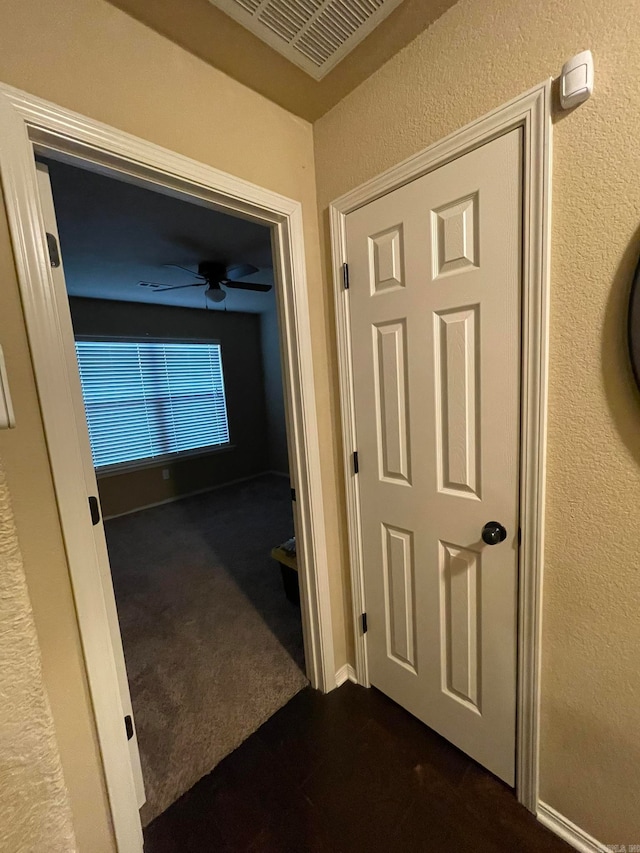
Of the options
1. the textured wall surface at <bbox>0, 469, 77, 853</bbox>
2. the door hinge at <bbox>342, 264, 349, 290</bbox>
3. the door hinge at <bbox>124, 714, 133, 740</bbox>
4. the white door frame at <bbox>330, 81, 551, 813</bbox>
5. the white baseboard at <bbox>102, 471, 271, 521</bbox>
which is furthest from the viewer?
the white baseboard at <bbox>102, 471, 271, 521</bbox>

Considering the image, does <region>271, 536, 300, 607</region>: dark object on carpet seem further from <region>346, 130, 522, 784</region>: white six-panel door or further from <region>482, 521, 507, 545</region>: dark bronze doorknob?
<region>482, 521, 507, 545</region>: dark bronze doorknob

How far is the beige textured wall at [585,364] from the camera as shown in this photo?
0.82m

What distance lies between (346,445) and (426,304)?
0.65 m

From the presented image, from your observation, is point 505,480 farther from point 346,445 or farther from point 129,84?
point 129,84

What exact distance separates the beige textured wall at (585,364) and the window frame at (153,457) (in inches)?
161

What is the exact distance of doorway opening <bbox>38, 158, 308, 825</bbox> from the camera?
1.68 metres

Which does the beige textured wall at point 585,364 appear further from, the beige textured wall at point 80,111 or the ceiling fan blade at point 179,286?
the ceiling fan blade at point 179,286

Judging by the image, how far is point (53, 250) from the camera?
3.36 feet

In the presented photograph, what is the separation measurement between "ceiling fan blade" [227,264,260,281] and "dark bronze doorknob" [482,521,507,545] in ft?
8.92

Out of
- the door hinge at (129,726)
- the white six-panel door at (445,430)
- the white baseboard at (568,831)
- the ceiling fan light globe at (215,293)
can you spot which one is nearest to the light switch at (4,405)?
the white six-panel door at (445,430)

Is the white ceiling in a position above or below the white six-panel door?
above

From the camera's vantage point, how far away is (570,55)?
85cm

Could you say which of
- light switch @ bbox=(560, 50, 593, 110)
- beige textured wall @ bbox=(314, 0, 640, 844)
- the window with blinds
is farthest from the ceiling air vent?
the window with blinds

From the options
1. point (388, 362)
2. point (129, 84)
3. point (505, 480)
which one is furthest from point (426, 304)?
point (129, 84)
